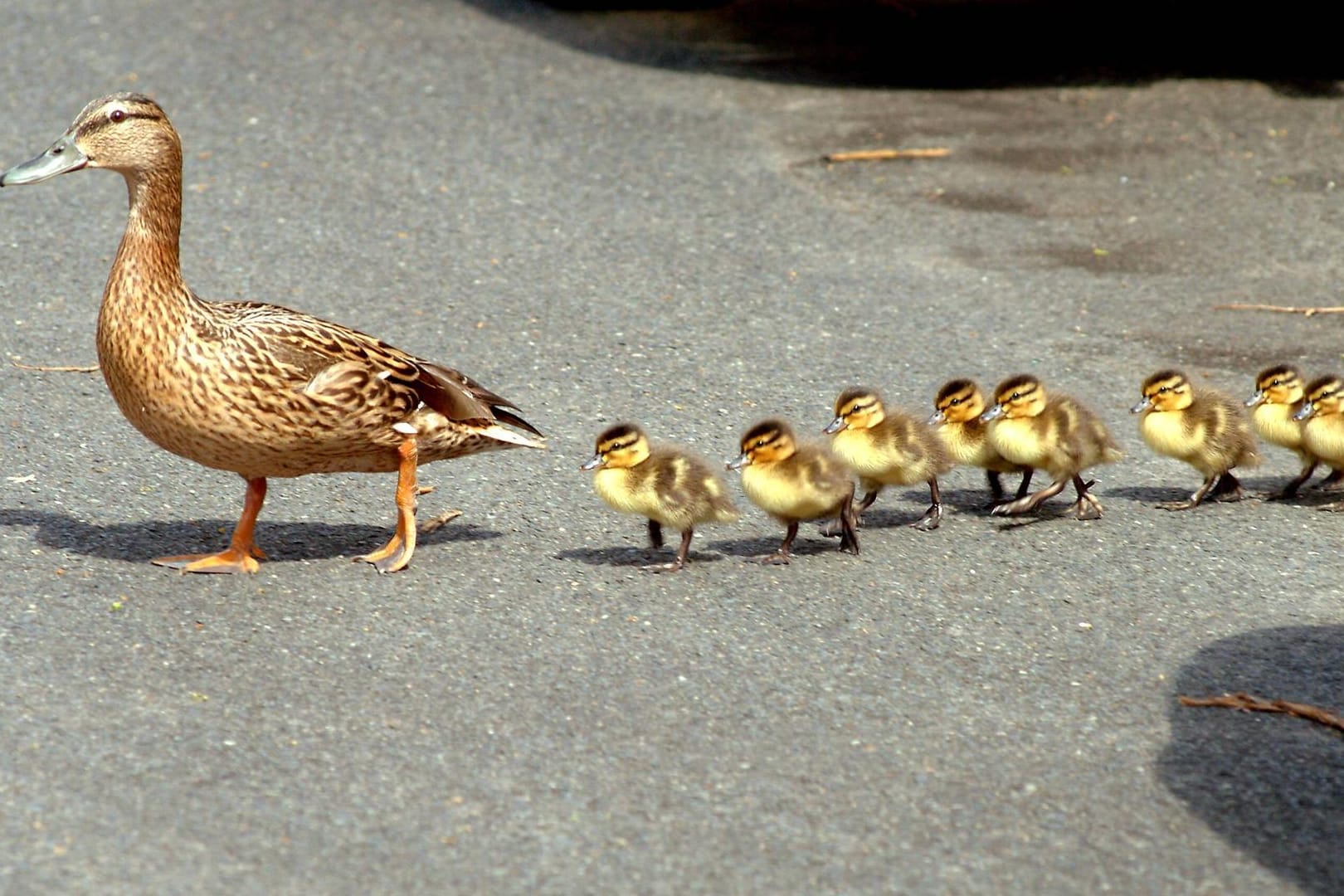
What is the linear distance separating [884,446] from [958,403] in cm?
45

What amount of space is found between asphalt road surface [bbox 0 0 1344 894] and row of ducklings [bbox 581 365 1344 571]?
0.17 meters

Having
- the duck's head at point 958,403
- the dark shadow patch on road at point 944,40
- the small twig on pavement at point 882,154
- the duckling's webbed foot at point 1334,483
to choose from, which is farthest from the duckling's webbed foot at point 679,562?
the dark shadow patch on road at point 944,40

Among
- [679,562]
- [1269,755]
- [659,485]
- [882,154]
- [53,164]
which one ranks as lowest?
[679,562]

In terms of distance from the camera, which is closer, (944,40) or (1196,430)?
(1196,430)

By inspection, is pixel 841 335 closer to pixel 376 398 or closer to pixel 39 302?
pixel 376 398

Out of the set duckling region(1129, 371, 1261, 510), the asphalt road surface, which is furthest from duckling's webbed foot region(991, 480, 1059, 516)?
duckling region(1129, 371, 1261, 510)

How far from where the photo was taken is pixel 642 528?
6191 millimetres

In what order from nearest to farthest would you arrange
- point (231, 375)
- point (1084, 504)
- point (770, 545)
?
point (231, 375) → point (770, 545) → point (1084, 504)

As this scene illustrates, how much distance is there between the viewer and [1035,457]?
614cm

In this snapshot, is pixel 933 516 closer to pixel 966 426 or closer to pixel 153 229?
pixel 966 426

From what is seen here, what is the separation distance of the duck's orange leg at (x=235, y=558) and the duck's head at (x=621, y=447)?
45.5 inches

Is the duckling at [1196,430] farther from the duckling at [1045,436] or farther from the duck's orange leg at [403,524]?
the duck's orange leg at [403,524]

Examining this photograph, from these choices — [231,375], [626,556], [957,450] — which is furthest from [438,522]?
[957,450]

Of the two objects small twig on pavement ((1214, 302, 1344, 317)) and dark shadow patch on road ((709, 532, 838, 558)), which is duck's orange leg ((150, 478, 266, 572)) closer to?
dark shadow patch on road ((709, 532, 838, 558))
